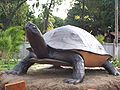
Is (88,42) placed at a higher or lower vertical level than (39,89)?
higher

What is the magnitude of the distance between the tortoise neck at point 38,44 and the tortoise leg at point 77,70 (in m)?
0.54

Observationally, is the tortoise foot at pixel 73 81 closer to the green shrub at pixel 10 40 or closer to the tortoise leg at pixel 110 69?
the tortoise leg at pixel 110 69

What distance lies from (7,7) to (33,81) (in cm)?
2387

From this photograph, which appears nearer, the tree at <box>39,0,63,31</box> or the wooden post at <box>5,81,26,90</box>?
the wooden post at <box>5,81,26,90</box>

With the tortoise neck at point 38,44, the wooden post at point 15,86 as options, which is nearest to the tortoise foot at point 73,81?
the tortoise neck at point 38,44

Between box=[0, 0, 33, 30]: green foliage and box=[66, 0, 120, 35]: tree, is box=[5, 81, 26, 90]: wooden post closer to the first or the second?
box=[0, 0, 33, 30]: green foliage

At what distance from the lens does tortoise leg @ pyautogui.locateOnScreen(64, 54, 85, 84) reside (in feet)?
16.8

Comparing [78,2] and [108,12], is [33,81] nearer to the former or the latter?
[108,12]

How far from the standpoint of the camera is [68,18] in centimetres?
4238

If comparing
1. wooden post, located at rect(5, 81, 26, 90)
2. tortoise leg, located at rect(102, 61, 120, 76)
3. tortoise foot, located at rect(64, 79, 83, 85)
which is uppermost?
wooden post, located at rect(5, 81, 26, 90)

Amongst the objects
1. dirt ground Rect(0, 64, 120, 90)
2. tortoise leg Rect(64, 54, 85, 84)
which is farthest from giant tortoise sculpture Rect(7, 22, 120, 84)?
dirt ground Rect(0, 64, 120, 90)

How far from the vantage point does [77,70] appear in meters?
5.40

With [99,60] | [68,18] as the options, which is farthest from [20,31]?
[68,18]

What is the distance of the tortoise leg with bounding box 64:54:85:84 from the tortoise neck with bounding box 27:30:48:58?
1.77 ft
